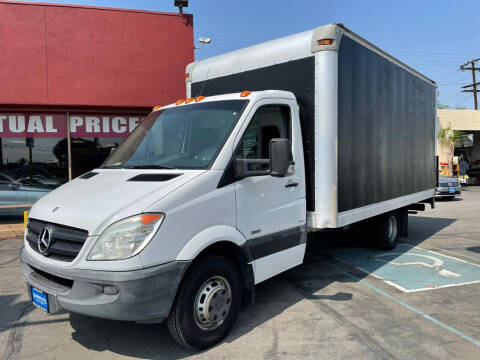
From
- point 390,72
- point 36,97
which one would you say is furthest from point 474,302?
point 36,97

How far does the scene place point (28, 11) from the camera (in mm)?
9211

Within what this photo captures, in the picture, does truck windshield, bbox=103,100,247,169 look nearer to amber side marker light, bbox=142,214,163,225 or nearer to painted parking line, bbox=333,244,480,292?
amber side marker light, bbox=142,214,163,225

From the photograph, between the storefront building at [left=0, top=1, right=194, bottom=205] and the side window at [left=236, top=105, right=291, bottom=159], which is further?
the storefront building at [left=0, top=1, right=194, bottom=205]

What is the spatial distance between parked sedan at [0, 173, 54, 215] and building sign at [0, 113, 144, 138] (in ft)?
3.91

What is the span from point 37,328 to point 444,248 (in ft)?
22.9

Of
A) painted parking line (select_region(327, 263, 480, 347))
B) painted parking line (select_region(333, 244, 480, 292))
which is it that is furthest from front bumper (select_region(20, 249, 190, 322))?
painted parking line (select_region(333, 244, 480, 292))

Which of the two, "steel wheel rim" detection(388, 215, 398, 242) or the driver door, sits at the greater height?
the driver door

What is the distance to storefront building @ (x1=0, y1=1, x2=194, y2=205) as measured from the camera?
925 centimetres

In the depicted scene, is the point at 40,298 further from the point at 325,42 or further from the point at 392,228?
the point at 392,228

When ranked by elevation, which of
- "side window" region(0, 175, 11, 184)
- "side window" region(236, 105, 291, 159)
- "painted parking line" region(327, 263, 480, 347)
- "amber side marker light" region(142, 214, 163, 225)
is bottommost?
"painted parking line" region(327, 263, 480, 347)

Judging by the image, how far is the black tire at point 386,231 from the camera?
6.90m

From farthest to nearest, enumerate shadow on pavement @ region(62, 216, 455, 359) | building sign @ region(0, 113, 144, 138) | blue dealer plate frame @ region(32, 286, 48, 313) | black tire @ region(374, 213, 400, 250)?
building sign @ region(0, 113, 144, 138) < black tire @ region(374, 213, 400, 250) < shadow on pavement @ region(62, 216, 455, 359) < blue dealer plate frame @ region(32, 286, 48, 313)

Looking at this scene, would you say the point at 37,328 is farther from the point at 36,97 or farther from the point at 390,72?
the point at 36,97

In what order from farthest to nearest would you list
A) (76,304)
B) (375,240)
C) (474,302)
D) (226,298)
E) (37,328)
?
(375,240)
(474,302)
(37,328)
(226,298)
(76,304)
